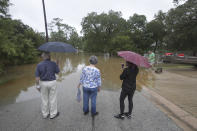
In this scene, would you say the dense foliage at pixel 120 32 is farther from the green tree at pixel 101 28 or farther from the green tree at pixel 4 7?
the green tree at pixel 4 7

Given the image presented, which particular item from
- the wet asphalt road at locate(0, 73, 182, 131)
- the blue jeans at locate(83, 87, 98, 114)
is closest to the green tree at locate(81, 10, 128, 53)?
the wet asphalt road at locate(0, 73, 182, 131)

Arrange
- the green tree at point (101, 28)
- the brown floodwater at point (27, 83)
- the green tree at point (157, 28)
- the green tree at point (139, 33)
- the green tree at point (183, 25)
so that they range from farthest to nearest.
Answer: the green tree at point (157, 28)
the green tree at point (139, 33)
the green tree at point (101, 28)
the green tree at point (183, 25)
the brown floodwater at point (27, 83)

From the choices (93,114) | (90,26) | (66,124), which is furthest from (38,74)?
(90,26)

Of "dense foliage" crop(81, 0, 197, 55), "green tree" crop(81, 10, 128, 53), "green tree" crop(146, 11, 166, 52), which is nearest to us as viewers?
"dense foliage" crop(81, 0, 197, 55)

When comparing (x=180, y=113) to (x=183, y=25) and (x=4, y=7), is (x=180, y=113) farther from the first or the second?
(x=183, y=25)

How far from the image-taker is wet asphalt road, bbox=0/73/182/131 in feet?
8.52

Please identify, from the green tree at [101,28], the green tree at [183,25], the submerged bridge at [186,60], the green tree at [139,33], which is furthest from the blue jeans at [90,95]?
the green tree at [139,33]

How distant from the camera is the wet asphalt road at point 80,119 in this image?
260cm

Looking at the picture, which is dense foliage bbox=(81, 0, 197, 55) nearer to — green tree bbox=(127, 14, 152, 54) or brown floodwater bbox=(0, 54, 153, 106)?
green tree bbox=(127, 14, 152, 54)

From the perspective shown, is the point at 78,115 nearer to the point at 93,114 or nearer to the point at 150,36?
the point at 93,114

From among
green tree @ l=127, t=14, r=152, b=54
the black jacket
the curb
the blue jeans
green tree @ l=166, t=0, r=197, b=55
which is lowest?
the curb

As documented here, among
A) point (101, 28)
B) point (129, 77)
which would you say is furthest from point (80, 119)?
point (101, 28)

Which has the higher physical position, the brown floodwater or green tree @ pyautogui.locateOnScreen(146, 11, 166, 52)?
green tree @ pyautogui.locateOnScreen(146, 11, 166, 52)

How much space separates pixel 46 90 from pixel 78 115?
1.08 m
